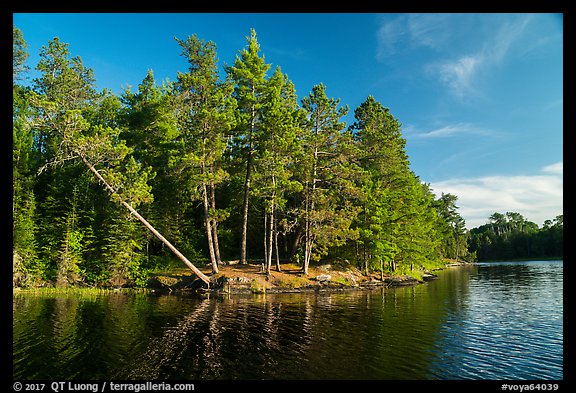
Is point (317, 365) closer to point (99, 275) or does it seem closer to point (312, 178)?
point (312, 178)

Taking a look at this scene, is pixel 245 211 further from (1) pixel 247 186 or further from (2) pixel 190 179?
(2) pixel 190 179

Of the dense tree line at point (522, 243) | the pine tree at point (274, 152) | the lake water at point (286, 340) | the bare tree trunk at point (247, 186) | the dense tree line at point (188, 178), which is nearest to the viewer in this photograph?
the lake water at point (286, 340)

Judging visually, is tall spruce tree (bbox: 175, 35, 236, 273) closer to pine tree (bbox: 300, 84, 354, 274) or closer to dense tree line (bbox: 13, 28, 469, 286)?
dense tree line (bbox: 13, 28, 469, 286)

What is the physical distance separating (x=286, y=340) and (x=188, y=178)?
79.8 ft

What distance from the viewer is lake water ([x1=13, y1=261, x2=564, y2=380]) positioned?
10.8m

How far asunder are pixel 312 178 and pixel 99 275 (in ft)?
79.0

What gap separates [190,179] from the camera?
32.2 meters

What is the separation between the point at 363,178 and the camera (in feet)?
124

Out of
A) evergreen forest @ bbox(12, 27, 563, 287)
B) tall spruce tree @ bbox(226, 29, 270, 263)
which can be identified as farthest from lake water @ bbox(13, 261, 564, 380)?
tall spruce tree @ bbox(226, 29, 270, 263)

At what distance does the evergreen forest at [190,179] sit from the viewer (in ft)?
99.3

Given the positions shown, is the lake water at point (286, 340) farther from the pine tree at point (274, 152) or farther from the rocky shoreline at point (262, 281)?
the pine tree at point (274, 152)

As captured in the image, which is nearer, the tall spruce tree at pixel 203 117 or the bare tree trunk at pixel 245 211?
the tall spruce tree at pixel 203 117

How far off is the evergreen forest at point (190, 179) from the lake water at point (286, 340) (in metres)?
9.11

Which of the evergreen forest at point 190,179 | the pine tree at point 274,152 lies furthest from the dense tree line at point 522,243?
the pine tree at point 274,152
